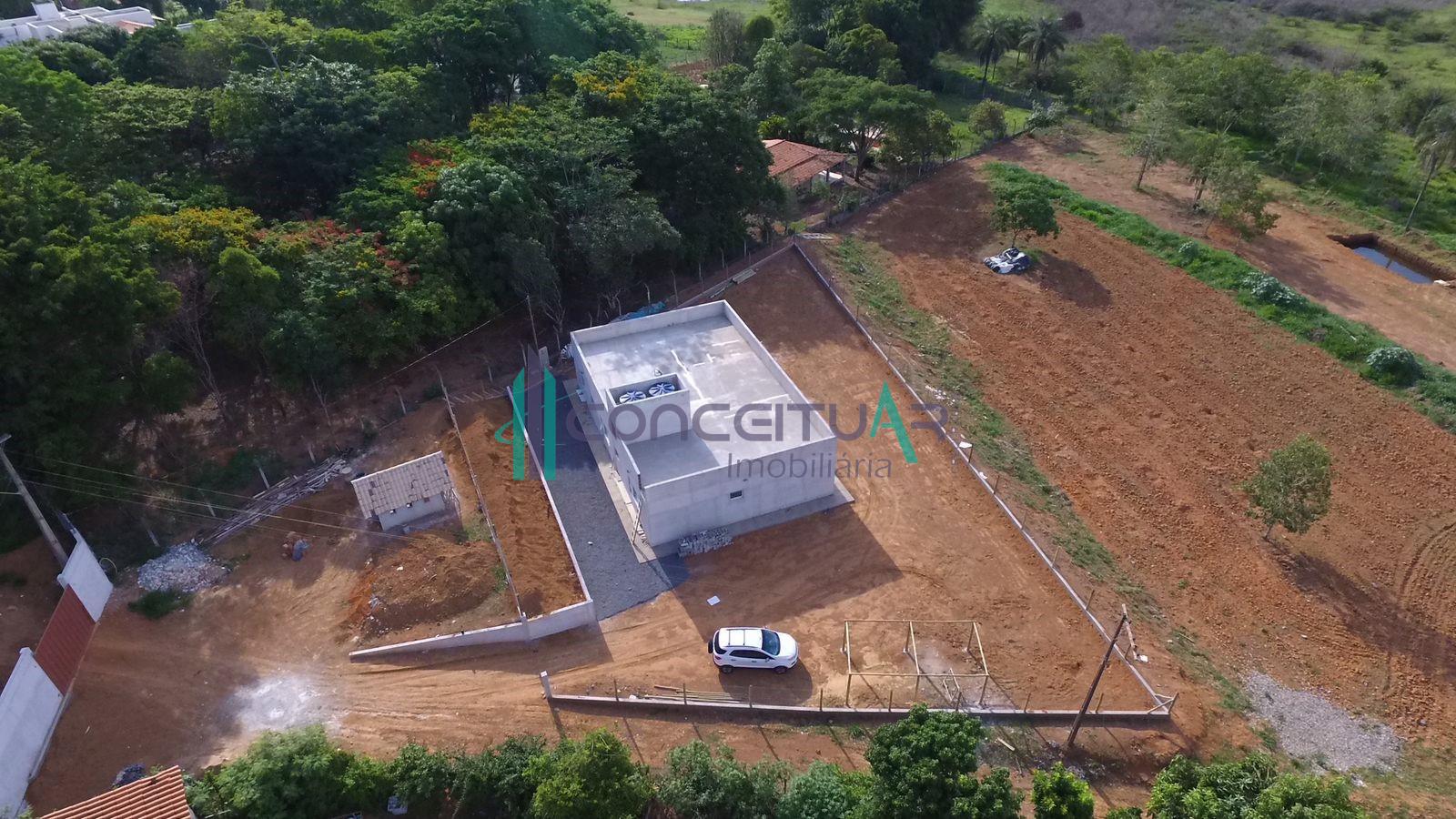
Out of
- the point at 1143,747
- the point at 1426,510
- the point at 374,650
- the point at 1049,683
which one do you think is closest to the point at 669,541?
the point at 374,650

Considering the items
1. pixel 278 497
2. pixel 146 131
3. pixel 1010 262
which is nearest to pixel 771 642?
pixel 278 497

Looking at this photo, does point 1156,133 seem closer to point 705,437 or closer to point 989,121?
point 989,121

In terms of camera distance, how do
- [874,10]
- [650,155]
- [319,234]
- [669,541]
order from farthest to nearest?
[874,10] → [650,155] → [319,234] → [669,541]

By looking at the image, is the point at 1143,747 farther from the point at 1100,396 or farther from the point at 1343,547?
the point at 1100,396

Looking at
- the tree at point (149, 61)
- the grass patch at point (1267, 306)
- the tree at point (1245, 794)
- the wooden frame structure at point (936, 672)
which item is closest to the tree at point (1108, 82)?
the grass patch at point (1267, 306)

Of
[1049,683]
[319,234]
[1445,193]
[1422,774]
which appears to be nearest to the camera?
[1422,774]

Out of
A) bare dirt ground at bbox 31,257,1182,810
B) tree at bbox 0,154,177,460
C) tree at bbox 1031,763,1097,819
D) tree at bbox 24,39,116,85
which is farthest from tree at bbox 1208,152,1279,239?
tree at bbox 24,39,116,85

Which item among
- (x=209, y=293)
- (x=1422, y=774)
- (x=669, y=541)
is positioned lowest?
(x=1422, y=774)
